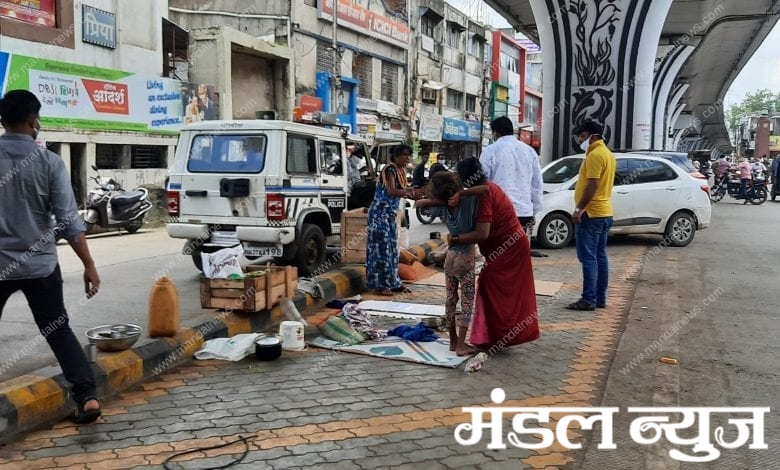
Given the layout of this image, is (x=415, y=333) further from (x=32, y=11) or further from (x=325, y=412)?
(x=32, y=11)

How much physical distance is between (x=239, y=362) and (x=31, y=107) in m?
2.32

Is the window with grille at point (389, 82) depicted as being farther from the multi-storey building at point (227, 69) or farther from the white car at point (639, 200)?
the white car at point (639, 200)

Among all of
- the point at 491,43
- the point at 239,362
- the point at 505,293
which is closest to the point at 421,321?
the point at 505,293

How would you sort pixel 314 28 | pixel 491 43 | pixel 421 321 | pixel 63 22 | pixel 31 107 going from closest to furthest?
pixel 31 107, pixel 421 321, pixel 63 22, pixel 314 28, pixel 491 43

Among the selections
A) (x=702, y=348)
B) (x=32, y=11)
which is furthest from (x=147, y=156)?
(x=702, y=348)

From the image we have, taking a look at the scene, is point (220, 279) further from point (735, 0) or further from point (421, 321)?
point (735, 0)

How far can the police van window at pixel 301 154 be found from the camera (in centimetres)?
764

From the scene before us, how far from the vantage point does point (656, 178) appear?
37.0ft

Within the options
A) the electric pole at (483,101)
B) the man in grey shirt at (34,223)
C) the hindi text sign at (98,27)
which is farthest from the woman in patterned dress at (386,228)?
the electric pole at (483,101)

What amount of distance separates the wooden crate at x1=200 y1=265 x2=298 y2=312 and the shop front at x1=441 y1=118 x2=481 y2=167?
28.3 meters

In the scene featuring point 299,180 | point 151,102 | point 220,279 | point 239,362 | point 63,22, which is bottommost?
point 239,362

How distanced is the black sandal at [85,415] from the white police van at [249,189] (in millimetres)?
3729

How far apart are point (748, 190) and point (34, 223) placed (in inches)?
976

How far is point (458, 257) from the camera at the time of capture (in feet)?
16.4
